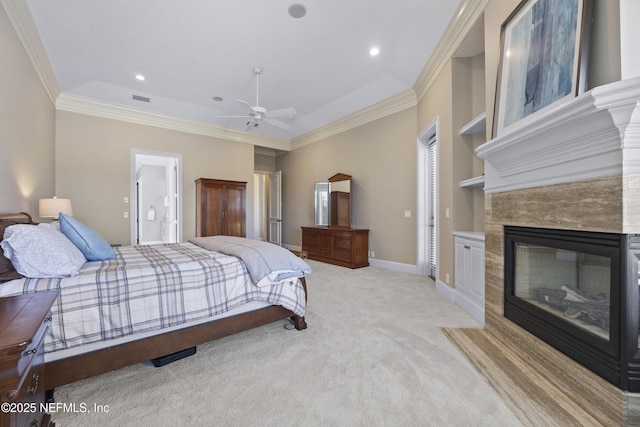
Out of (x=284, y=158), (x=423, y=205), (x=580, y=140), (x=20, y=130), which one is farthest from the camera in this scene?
(x=284, y=158)

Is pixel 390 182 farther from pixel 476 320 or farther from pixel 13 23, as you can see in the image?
pixel 13 23

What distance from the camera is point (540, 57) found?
1801 mm

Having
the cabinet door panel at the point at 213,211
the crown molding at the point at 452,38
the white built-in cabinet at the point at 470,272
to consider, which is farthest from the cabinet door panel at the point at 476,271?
the cabinet door panel at the point at 213,211

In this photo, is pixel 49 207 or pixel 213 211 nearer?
pixel 49 207

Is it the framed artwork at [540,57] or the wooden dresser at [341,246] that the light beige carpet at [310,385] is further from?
the wooden dresser at [341,246]

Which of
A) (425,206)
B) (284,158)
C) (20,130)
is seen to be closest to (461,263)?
(425,206)

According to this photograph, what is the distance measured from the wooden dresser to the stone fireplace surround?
288 centimetres

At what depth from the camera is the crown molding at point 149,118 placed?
15.0ft

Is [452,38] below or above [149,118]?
above

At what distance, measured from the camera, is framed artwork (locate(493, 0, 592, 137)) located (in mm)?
1486

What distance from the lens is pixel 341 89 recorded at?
182 inches

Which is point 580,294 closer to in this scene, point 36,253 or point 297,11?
point 36,253

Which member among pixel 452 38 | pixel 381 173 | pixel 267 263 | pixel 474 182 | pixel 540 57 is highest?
pixel 452 38

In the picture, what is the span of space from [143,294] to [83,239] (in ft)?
2.80
